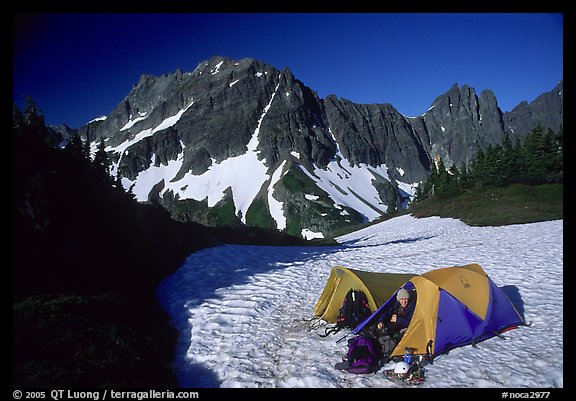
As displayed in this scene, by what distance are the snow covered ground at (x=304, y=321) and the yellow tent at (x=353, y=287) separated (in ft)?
3.32

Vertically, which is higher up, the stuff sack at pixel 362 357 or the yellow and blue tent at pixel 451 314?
the yellow and blue tent at pixel 451 314

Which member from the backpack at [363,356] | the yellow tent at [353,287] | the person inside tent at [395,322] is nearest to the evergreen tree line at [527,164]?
the yellow tent at [353,287]

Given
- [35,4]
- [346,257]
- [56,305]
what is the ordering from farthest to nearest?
1. [346,257]
2. [56,305]
3. [35,4]

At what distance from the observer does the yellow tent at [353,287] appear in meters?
11.3

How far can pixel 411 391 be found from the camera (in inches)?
272

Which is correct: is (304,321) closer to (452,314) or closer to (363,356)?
(363,356)

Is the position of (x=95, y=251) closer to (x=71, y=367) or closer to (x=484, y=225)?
(x=71, y=367)

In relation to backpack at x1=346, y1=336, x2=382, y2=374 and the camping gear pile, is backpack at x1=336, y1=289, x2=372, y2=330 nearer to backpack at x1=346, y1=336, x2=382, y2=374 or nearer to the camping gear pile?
the camping gear pile

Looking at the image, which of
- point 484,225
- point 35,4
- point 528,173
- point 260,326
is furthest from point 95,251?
point 528,173

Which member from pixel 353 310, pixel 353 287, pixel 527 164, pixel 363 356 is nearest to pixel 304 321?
pixel 353 310

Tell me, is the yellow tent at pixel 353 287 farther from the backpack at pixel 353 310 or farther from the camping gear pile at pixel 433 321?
the backpack at pixel 353 310

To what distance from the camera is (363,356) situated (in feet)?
27.7

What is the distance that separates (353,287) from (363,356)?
12.0 ft

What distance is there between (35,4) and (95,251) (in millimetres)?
8940
